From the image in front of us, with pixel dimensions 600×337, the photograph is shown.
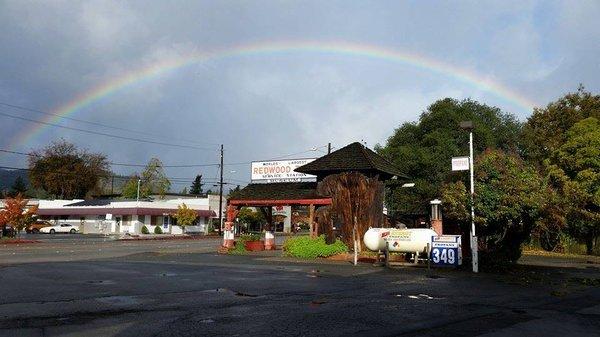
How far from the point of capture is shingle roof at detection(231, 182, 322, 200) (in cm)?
3469

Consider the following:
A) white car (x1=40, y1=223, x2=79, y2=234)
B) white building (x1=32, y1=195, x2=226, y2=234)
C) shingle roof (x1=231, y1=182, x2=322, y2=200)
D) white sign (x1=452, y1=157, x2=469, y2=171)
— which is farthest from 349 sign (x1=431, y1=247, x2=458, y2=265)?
white car (x1=40, y1=223, x2=79, y2=234)

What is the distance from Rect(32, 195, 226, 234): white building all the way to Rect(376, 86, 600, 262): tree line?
107ft

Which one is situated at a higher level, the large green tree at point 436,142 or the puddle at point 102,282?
the large green tree at point 436,142

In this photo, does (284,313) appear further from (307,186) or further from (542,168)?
(542,168)

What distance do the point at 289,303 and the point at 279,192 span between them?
A: 23935 mm

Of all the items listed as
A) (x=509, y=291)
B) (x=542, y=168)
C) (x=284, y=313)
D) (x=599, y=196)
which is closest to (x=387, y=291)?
(x=509, y=291)

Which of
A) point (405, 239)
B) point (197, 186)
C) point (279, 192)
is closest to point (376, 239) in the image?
point (405, 239)

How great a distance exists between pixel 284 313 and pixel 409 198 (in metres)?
41.8

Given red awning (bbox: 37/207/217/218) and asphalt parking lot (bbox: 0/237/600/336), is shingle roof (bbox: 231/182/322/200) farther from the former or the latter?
red awning (bbox: 37/207/217/218)

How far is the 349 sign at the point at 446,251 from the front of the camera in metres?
21.5

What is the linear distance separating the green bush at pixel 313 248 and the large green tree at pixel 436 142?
2142 cm

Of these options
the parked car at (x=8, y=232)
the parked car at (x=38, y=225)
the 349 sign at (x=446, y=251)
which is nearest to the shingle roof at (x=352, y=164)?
the 349 sign at (x=446, y=251)

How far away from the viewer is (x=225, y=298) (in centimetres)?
1286

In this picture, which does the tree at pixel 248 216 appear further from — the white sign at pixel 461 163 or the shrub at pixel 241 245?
the white sign at pixel 461 163
